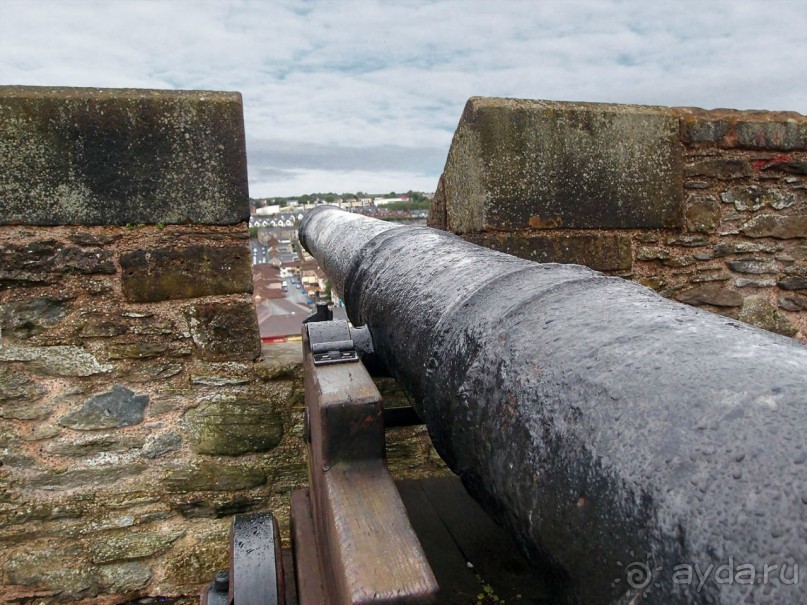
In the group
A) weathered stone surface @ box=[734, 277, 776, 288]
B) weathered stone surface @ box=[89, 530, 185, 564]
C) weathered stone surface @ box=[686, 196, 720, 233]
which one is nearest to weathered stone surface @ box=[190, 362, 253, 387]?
weathered stone surface @ box=[89, 530, 185, 564]

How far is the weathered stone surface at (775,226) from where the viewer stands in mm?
3553

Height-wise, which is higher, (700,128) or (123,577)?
(700,128)

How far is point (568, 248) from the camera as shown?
333cm

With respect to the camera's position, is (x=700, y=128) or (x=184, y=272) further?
(x=700, y=128)

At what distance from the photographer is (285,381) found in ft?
9.62

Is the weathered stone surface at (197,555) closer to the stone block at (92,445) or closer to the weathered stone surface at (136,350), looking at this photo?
the stone block at (92,445)

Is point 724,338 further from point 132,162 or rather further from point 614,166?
point 614,166

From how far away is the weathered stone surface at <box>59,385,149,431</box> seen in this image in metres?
2.71

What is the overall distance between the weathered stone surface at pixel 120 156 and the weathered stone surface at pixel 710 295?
8.10 ft

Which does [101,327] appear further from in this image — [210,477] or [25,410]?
[210,477]

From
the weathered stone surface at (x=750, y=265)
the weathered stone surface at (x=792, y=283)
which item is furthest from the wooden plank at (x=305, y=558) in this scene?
the weathered stone surface at (x=792, y=283)

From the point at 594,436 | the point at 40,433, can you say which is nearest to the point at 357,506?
the point at 594,436

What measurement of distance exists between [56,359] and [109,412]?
311 mm

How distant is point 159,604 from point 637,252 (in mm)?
2948
